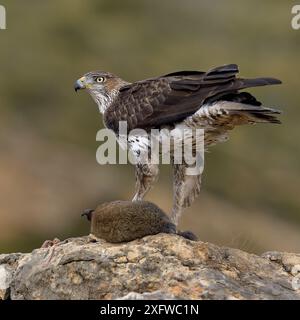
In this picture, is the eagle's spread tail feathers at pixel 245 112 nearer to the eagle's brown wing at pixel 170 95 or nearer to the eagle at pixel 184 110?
the eagle at pixel 184 110

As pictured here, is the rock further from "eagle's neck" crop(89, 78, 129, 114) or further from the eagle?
A: "eagle's neck" crop(89, 78, 129, 114)

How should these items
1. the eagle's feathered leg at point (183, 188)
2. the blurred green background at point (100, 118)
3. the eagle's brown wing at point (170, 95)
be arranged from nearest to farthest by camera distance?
the eagle's brown wing at point (170, 95) < the eagle's feathered leg at point (183, 188) < the blurred green background at point (100, 118)

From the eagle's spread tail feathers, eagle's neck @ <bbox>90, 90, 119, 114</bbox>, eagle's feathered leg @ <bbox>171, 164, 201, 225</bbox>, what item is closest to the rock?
the eagle's spread tail feathers

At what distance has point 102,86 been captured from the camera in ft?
52.2

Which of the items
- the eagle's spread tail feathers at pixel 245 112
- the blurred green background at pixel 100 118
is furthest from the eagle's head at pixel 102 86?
the blurred green background at pixel 100 118

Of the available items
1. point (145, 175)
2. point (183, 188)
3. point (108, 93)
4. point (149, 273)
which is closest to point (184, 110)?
point (145, 175)

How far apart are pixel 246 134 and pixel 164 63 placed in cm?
517

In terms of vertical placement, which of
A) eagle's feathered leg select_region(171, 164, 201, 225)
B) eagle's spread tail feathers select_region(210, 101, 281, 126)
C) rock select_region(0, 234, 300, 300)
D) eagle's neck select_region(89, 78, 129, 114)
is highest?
eagle's neck select_region(89, 78, 129, 114)

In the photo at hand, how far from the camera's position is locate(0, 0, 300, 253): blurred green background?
33781 millimetres

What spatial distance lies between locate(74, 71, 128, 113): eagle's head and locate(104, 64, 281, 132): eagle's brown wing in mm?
208

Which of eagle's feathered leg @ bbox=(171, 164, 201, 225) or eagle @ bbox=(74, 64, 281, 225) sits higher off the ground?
eagle @ bbox=(74, 64, 281, 225)

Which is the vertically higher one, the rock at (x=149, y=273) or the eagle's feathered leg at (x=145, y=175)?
the eagle's feathered leg at (x=145, y=175)

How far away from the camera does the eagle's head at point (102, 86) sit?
52.1 feet
